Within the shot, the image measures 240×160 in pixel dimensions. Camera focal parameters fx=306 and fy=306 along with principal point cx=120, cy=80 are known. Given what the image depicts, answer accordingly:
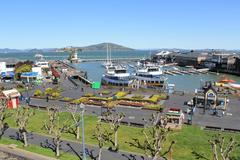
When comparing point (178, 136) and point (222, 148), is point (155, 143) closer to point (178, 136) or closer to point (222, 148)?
point (222, 148)

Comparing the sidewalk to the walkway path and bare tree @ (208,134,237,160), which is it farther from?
bare tree @ (208,134,237,160)

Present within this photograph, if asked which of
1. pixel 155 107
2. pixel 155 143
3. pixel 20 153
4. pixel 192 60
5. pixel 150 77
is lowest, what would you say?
pixel 20 153

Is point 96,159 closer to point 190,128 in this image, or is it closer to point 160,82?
point 190,128

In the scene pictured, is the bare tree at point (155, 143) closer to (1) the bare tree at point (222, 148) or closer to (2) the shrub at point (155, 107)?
(1) the bare tree at point (222, 148)

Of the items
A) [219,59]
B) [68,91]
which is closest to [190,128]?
[68,91]

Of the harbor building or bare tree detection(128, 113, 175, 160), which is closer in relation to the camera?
bare tree detection(128, 113, 175, 160)

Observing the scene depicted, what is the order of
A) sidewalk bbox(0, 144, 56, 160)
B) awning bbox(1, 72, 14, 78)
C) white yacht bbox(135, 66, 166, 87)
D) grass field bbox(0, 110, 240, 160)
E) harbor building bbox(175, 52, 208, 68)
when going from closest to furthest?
1. sidewalk bbox(0, 144, 56, 160)
2. grass field bbox(0, 110, 240, 160)
3. white yacht bbox(135, 66, 166, 87)
4. awning bbox(1, 72, 14, 78)
5. harbor building bbox(175, 52, 208, 68)

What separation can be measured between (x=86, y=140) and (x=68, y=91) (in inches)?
1460

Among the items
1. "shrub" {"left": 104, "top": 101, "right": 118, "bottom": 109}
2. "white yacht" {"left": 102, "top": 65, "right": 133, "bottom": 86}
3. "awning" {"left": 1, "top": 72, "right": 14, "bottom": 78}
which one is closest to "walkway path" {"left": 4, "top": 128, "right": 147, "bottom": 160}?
"shrub" {"left": 104, "top": 101, "right": 118, "bottom": 109}

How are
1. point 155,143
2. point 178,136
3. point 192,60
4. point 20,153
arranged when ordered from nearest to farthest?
point 155,143 < point 20,153 < point 178,136 < point 192,60

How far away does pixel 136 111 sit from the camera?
51.6 meters

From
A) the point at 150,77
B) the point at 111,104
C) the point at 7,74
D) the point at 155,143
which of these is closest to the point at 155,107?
the point at 111,104

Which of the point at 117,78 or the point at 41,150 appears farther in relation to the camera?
the point at 117,78

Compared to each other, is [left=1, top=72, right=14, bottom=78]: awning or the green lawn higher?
[left=1, top=72, right=14, bottom=78]: awning
